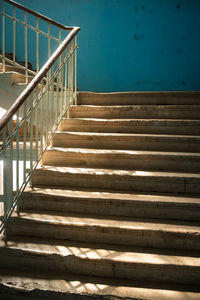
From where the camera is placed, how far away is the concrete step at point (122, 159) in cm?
319

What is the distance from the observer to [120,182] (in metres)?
3.07

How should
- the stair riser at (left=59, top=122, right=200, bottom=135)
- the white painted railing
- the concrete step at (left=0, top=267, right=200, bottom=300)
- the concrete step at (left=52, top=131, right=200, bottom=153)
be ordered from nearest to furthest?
the concrete step at (left=0, top=267, right=200, bottom=300), the white painted railing, the concrete step at (left=52, top=131, right=200, bottom=153), the stair riser at (left=59, top=122, right=200, bottom=135)

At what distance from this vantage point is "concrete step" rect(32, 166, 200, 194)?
9.70ft

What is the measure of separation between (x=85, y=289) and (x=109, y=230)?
53 cm

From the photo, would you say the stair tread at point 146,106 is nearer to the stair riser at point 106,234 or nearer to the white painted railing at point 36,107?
the white painted railing at point 36,107

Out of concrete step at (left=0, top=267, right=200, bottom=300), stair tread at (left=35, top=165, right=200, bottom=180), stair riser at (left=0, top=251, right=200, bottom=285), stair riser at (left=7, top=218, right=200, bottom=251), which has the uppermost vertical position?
stair tread at (left=35, top=165, right=200, bottom=180)

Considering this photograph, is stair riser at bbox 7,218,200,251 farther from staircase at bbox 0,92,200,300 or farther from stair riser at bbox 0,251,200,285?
stair riser at bbox 0,251,200,285

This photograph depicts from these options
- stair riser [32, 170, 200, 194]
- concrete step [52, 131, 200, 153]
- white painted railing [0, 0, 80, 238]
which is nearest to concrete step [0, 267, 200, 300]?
white painted railing [0, 0, 80, 238]

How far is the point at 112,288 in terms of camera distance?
2242mm

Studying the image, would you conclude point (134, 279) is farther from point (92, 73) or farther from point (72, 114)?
point (92, 73)

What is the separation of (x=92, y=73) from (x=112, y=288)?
15.4ft

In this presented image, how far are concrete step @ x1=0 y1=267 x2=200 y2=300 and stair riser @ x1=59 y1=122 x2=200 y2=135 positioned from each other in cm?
182

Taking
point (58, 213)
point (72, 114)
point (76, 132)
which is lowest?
point (58, 213)

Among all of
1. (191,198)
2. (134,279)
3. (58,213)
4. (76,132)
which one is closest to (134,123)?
(76,132)
